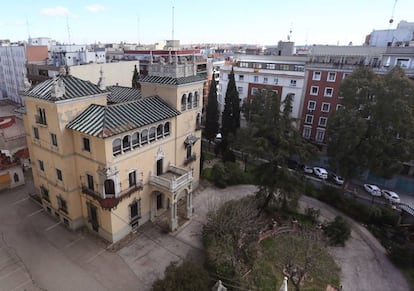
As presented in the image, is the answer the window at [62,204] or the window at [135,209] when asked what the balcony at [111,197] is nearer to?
the window at [135,209]

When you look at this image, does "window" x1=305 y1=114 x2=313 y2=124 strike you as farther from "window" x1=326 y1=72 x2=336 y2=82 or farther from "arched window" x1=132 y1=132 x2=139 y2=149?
"arched window" x1=132 y1=132 x2=139 y2=149

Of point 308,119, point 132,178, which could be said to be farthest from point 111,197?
point 308,119

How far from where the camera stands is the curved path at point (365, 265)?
80.3ft

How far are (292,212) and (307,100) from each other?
26.2 meters

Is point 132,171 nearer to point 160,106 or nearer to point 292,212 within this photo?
point 160,106

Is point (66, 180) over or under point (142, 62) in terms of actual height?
under

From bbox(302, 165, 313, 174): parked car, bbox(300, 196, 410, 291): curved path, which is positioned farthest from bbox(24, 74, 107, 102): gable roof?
bbox(302, 165, 313, 174): parked car

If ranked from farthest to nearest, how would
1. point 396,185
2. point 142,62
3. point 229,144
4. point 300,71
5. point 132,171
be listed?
point 142,62
point 300,71
point 229,144
point 396,185
point 132,171

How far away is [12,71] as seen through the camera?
264 ft

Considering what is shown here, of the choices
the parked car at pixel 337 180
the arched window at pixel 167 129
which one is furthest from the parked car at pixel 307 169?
the arched window at pixel 167 129

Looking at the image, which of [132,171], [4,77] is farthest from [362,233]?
[4,77]

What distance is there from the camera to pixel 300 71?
51.2 metres

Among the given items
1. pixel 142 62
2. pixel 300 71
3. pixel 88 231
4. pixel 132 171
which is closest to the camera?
pixel 132 171

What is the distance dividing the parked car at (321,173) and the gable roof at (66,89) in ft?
117
